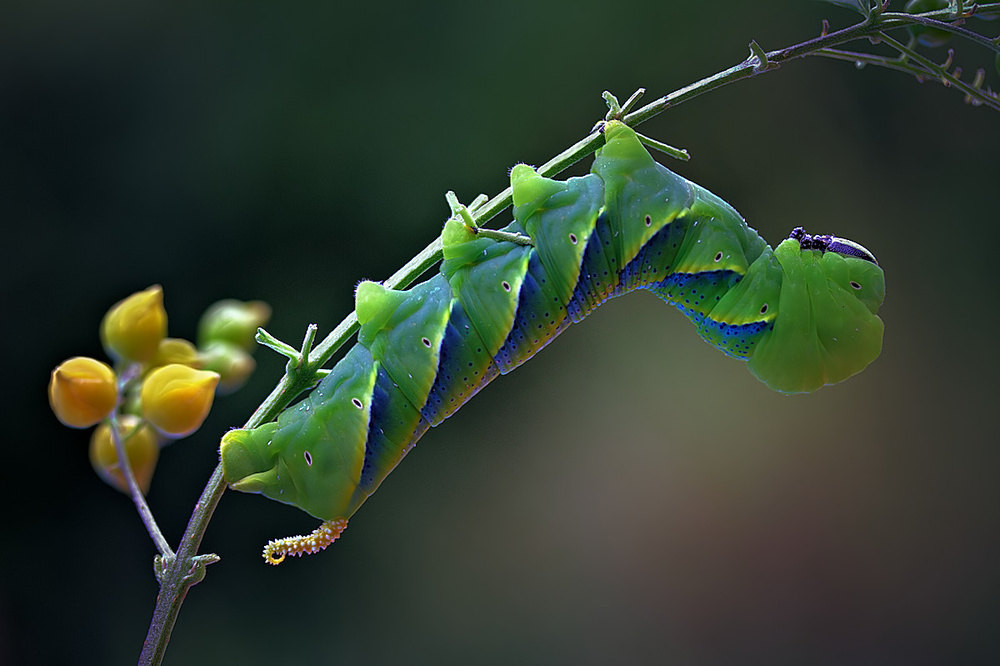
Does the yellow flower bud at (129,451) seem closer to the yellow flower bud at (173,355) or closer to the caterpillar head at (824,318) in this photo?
the yellow flower bud at (173,355)

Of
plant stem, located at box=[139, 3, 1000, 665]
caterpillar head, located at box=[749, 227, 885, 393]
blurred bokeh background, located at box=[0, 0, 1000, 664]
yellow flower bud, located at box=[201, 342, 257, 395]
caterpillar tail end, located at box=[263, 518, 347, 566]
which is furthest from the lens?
blurred bokeh background, located at box=[0, 0, 1000, 664]

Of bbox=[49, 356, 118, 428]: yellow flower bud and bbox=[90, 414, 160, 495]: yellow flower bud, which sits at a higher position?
bbox=[49, 356, 118, 428]: yellow flower bud

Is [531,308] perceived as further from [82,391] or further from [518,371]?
[518,371]

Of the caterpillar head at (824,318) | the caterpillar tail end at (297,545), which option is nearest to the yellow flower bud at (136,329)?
the caterpillar tail end at (297,545)

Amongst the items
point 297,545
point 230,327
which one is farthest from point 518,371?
point 297,545

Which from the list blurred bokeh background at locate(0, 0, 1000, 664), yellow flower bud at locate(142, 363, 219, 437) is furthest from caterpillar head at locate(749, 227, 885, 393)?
blurred bokeh background at locate(0, 0, 1000, 664)

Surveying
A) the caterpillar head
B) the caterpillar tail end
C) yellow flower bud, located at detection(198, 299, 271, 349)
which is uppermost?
yellow flower bud, located at detection(198, 299, 271, 349)

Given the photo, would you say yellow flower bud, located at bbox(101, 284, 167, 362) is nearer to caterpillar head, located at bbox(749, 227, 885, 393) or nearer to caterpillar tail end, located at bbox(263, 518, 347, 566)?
caterpillar tail end, located at bbox(263, 518, 347, 566)
